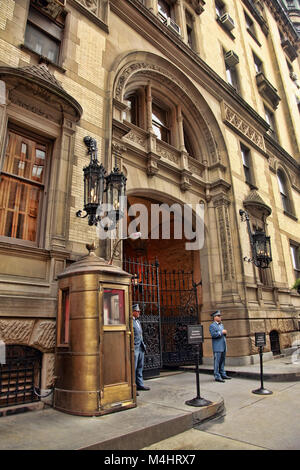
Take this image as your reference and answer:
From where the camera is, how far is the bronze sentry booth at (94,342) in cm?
440

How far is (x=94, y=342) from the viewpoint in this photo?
4.55m

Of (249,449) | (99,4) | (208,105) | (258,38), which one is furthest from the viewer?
(258,38)

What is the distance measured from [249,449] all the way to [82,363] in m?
2.48

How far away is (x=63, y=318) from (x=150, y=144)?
6574 mm

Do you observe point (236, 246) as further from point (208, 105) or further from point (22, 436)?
point (22, 436)

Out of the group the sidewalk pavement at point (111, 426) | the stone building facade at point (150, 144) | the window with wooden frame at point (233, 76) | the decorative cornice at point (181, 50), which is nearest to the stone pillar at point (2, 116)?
the stone building facade at point (150, 144)

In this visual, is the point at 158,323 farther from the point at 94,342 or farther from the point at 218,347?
the point at 94,342

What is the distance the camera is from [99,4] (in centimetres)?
908

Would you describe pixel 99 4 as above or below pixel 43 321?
above

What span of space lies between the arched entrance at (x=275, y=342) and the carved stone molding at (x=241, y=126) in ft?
30.3

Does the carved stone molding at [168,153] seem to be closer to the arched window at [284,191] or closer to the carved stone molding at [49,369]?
the carved stone molding at [49,369]

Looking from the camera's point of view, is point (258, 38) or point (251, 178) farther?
point (258, 38)

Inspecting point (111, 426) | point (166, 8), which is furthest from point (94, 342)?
point (166, 8)

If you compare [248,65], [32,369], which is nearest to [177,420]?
[32,369]
